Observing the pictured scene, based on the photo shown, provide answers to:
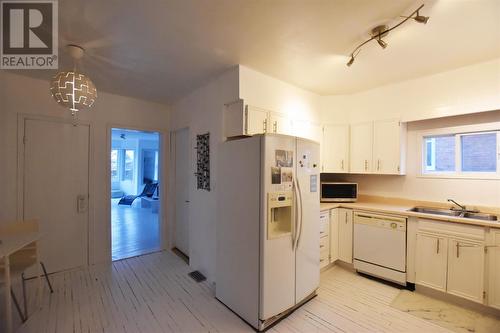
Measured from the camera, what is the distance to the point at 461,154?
8.92ft

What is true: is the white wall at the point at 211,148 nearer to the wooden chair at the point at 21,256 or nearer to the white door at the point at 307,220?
the white door at the point at 307,220

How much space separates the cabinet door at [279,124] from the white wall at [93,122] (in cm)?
213

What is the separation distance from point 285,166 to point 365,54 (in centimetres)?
139

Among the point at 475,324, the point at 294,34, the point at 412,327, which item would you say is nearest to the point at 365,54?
the point at 294,34

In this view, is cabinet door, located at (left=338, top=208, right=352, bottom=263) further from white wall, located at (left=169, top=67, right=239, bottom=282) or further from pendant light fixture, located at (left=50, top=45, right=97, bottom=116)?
pendant light fixture, located at (left=50, top=45, right=97, bottom=116)

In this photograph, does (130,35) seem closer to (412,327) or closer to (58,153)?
(58,153)

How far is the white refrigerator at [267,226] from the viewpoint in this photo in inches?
77.0

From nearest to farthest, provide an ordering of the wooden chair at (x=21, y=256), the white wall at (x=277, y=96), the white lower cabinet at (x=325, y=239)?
the wooden chair at (x=21, y=256) → the white wall at (x=277, y=96) → the white lower cabinet at (x=325, y=239)

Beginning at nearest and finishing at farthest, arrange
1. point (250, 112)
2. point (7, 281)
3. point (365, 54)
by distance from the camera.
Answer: point (7, 281) < point (365, 54) < point (250, 112)

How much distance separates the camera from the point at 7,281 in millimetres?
1634

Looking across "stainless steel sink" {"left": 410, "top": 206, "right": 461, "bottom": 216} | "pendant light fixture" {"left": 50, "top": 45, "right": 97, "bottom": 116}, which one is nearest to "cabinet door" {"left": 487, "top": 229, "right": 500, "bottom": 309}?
"stainless steel sink" {"left": 410, "top": 206, "right": 461, "bottom": 216}

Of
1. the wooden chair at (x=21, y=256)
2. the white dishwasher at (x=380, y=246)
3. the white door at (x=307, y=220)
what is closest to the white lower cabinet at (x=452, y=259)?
the white dishwasher at (x=380, y=246)

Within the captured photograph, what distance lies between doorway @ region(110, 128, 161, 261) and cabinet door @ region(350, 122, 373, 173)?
368 centimetres

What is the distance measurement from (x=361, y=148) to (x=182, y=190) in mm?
2901
